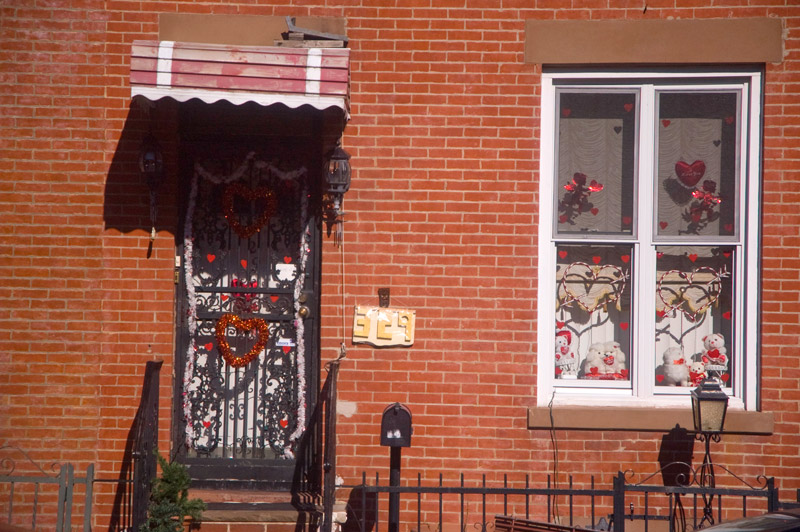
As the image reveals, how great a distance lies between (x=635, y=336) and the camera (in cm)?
592

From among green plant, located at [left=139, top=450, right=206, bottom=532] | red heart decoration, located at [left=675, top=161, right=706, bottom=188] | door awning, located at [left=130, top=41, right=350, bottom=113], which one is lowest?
green plant, located at [left=139, top=450, right=206, bottom=532]

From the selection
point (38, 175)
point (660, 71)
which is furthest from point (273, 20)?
point (660, 71)

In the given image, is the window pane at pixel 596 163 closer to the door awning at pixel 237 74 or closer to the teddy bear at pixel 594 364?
the teddy bear at pixel 594 364

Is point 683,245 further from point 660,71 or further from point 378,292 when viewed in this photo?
point 378,292

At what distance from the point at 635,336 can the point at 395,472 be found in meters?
2.03

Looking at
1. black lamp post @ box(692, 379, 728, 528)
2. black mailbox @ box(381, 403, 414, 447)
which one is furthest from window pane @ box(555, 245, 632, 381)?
black mailbox @ box(381, 403, 414, 447)

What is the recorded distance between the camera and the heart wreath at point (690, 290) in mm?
5961

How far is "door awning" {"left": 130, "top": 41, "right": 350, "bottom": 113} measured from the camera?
525cm

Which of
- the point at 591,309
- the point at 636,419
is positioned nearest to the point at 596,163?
the point at 591,309

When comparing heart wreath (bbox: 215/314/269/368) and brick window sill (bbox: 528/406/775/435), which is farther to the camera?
heart wreath (bbox: 215/314/269/368)

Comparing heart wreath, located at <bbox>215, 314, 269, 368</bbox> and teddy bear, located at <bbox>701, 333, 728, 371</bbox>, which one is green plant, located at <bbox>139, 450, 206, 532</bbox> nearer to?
heart wreath, located at <bbox>215, 314, 269, 368</bbox>

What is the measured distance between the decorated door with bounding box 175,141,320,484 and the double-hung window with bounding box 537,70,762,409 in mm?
1792

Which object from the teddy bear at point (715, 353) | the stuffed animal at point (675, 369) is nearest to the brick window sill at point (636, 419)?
the stuffed animal at point (675, 369)

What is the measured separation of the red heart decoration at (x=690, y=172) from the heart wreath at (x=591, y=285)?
82 cm
